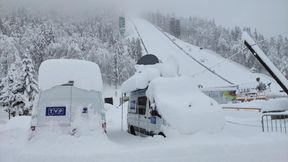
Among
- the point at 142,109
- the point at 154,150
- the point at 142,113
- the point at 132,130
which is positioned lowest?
the point at 132,130

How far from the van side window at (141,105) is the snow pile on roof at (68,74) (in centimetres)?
276

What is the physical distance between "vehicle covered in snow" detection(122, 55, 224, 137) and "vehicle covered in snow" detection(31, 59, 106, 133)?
2032mm

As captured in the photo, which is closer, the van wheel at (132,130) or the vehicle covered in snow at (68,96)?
the vehicle covered in snow at (68,96)

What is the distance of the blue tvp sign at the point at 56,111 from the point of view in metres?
7.35

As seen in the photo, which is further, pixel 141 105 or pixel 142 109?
pixel 141 105

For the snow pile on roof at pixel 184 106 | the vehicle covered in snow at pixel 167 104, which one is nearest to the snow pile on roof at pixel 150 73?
the vehicle covered in snow at pixel 167 104

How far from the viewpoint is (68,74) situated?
7.77m

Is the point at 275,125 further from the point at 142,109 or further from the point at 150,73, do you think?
the point at 150,73

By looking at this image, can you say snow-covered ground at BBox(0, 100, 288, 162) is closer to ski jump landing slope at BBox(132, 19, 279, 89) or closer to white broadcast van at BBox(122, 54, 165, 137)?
white broadcast van at BBox(122, 54, 165, 137)

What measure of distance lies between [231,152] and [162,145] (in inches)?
67.5

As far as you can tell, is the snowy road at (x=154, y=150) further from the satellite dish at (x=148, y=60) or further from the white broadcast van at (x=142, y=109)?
the satellite dish at (x=148, y=60)

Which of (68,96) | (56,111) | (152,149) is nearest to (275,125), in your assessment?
(152,149)

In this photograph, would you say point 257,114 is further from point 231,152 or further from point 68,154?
point 68,154

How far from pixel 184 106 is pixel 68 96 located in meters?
3.43
